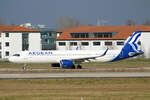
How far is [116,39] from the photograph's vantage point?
11200 cm

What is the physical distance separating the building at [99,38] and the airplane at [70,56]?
43.5 m

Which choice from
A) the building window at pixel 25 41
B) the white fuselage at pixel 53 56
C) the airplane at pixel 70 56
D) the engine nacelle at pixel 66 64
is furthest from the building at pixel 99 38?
the engine nacelle at pixel 66 64

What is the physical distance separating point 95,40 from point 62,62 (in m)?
52.5

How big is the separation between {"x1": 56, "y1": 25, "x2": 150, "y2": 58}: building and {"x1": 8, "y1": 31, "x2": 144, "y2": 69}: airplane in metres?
43.5

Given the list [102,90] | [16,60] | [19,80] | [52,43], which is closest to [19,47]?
[52,43]

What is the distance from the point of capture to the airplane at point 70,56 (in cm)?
6216

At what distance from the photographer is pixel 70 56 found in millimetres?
63812

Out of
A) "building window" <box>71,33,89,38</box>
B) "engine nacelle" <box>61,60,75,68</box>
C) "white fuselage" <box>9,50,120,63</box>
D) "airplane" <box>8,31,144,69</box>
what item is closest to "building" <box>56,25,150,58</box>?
"building window" <box>71,33,89,38</box>

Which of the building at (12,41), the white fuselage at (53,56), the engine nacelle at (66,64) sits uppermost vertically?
the building at (12,41)

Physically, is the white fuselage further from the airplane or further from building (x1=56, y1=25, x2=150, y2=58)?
building (x1=56, y1=25, x2=150, y2=58)

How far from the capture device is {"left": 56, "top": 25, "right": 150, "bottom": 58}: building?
111 m

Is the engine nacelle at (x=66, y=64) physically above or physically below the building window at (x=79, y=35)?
below

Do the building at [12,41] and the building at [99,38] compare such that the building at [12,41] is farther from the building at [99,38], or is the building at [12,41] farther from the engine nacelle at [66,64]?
the engine nacelle at [66,64]

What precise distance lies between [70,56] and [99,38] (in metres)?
50.5
